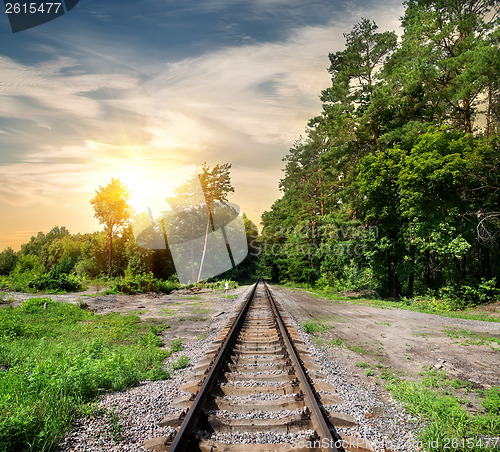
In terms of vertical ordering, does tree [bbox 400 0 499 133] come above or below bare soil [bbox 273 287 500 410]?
above

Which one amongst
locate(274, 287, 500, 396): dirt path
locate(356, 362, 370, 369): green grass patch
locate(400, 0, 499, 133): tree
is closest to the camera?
locate(274, 287, 500, 396): dirt path

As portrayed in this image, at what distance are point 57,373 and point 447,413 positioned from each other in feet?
20.5

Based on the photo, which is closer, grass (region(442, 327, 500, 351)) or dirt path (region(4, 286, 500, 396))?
dirt path (region(4, 286, 500, 396))

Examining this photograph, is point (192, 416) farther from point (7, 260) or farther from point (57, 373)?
point (7, 260)

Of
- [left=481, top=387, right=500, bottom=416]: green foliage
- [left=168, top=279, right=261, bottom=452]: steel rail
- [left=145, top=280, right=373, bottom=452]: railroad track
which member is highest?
[left=168, top=279, right=261, bottom=452]: steel rail

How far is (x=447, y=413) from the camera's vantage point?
4.33 m

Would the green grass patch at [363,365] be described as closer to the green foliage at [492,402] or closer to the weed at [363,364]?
the weed at [363,364]

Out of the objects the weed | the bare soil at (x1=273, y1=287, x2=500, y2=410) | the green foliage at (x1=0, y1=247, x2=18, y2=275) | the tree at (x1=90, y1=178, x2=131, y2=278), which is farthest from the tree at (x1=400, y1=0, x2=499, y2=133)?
the green foliage at (x1=0, y1=247, x2=18, y2=275)

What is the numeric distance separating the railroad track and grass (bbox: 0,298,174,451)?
0.99 metres

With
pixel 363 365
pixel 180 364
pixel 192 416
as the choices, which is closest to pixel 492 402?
pixel 363 365

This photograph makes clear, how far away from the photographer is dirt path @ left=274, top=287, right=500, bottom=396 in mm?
6352

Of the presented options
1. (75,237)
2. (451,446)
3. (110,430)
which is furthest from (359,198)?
(75,237)
